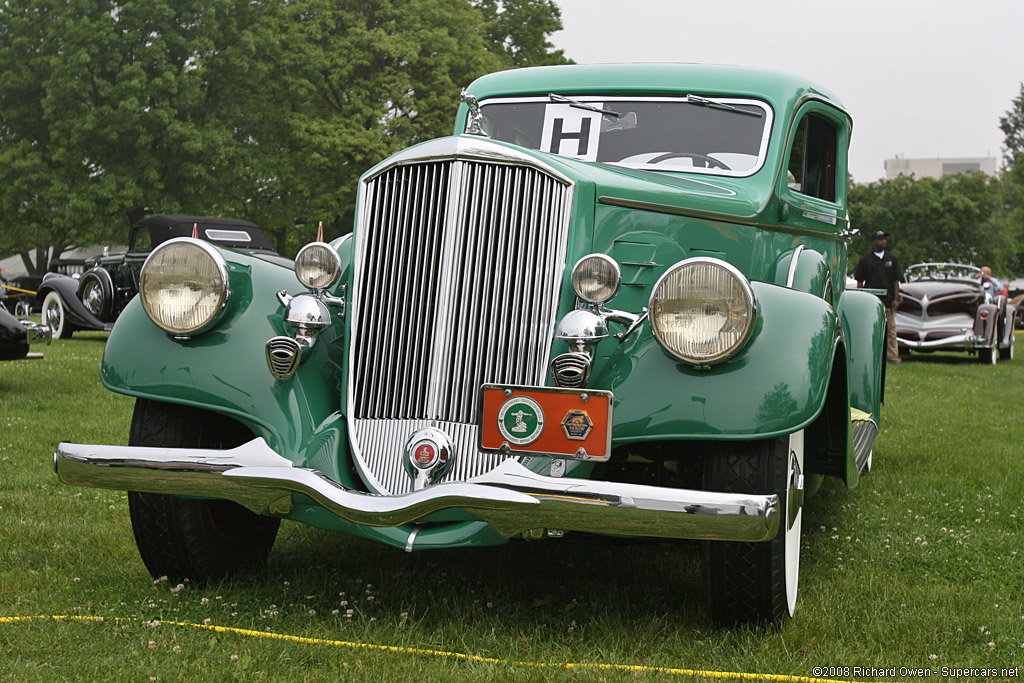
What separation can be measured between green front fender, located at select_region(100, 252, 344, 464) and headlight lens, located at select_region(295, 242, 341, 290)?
136mm

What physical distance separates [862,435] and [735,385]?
194cm

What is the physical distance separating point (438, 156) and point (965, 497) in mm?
3571

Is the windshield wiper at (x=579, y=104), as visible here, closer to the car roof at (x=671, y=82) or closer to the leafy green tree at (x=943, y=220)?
the car roof at (x=671, y=82)

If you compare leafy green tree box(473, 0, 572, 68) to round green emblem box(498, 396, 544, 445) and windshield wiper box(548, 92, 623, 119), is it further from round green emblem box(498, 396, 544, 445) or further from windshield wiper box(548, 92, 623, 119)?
round green emblem box(498, 396, 544, 445)

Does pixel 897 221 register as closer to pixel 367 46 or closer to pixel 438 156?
pixel 367 46

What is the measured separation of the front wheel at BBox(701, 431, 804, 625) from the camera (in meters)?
2.92

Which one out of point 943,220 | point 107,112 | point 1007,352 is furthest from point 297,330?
point 943,220

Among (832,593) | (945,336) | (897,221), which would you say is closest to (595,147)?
(832,593)

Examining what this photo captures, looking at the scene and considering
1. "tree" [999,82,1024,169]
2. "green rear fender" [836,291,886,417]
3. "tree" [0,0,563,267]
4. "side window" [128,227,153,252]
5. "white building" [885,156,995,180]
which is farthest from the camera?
"white building" [885,156,995,180]

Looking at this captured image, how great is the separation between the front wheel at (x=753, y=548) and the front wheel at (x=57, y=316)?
1444cm

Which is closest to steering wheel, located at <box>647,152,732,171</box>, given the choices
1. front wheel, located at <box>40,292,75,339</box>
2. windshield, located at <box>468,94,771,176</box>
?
windshield, located at <box>468,94,771,176</box>

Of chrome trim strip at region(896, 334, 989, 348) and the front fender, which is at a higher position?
the front fender

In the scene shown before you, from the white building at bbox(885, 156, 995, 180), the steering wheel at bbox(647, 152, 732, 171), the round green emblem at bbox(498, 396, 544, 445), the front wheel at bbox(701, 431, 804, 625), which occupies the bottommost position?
the front wheel at bbox(701, 431, 804, 625)

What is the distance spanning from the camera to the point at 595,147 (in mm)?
4516
